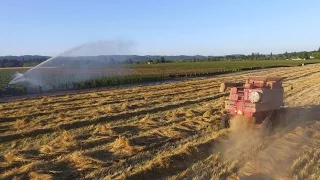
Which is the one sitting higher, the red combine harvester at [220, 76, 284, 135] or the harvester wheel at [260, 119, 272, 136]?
the red combine harvester at [220, 76, 284, 135]

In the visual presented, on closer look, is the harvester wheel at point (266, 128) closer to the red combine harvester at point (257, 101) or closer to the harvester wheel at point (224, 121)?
the red combine harvester at point (257, 101)

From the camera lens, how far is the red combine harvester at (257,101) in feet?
36.7

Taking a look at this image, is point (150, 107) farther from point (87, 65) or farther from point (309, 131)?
point (87, 65)

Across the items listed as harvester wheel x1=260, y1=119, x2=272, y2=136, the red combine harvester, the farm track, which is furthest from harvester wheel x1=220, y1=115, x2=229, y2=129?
harvester wheel x1=260, y1=119, x2=272, y2=136

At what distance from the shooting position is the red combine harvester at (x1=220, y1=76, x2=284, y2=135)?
11180 millimetres

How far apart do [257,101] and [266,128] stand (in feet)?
3.42

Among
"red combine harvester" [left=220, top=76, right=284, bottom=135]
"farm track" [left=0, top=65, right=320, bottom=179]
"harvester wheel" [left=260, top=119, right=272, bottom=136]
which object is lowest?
"farm track" [left=0, top=65, right=320, bottom=179]

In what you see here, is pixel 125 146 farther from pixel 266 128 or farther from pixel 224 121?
pixel 266 128

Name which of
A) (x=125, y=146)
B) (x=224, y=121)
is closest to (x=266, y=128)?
(x=224, y=121)

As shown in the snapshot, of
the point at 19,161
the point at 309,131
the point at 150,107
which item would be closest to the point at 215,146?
the point at 309,131

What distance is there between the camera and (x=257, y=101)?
1105 cm

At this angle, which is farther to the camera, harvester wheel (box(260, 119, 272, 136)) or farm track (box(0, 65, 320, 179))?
harvester wheel (box(260, 119, 272, 136))

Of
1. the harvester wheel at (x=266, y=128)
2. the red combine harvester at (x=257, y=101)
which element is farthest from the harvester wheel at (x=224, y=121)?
the harvester wheel at (x=266, y=128)

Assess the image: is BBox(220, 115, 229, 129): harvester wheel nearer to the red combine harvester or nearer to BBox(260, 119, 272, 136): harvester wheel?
the red combine harvester
